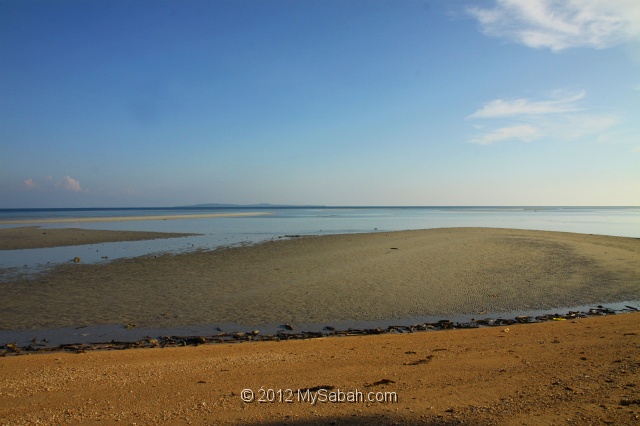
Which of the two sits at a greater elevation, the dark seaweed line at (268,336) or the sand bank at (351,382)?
the sand bank at (351,382)

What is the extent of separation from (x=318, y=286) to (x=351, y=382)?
9756mm

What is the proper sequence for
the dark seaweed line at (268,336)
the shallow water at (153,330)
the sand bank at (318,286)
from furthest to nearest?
the sand bank at (318,286)
the shallow water at (153,330)
the dark seaweed line at (268,336)

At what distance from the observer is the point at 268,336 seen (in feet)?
33.3

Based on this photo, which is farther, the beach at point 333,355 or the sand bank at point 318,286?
the sand bank at point 318,286

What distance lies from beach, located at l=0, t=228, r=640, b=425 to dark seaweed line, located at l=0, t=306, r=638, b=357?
0.65m

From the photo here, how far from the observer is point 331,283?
16719 mm

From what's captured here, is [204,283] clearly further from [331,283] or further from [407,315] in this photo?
[407,315]

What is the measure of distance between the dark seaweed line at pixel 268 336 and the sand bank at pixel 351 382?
794mm

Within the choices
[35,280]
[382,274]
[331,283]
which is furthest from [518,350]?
[35,280]

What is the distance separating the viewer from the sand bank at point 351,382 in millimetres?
5250
